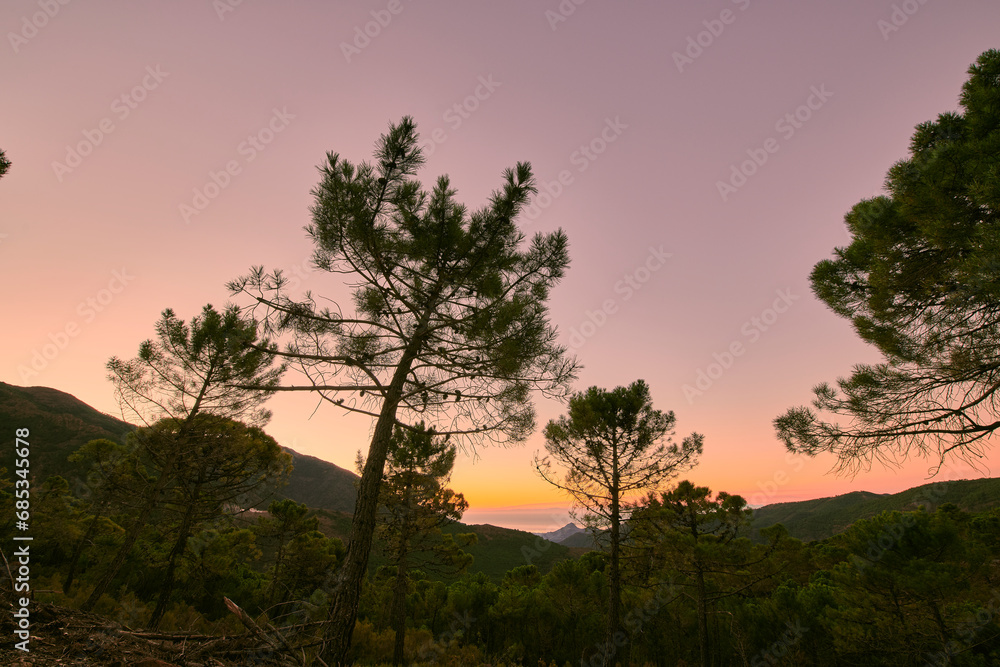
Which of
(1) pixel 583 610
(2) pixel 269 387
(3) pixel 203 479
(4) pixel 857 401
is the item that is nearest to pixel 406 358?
(2) pixel 269 387

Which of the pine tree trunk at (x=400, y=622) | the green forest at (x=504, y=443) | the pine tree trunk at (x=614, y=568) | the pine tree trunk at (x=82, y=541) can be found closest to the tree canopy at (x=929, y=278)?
the green forest at (x=504, y=443)

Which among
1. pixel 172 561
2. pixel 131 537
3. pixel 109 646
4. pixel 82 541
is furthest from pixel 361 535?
pixel 82 541

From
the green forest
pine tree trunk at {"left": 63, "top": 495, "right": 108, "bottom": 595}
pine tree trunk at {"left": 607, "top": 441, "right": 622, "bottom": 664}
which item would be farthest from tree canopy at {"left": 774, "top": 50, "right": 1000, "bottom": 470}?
pine tree trunk at {"left": 63, "top": 495, "right": 108, "bottom": 595}

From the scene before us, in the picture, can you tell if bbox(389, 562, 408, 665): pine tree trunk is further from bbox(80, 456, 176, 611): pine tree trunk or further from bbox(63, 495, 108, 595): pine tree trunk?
bbox(63, 495, 108, 595): pine tree trunk

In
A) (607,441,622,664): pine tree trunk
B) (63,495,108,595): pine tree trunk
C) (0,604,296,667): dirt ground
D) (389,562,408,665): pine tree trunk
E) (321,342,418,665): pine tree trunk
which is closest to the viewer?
(0,604,296,667): dirt ground

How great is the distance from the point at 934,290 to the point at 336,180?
9.19 m

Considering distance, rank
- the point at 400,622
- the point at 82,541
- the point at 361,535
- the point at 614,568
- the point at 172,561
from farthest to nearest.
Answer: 1. the point at 82,541
2. the point at 400,622
3. the point at 614,568
4. the point at 172,561
5. the point at 361,535

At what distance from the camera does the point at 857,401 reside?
570 centimetres

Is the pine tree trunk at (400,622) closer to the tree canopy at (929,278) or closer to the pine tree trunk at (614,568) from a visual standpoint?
the pine tree trunk at (614,568)

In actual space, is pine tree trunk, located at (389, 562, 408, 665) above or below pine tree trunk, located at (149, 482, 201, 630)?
below

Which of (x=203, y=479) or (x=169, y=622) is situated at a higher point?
(x=203, y=479)

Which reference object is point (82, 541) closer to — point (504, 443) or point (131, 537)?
point (131, 537)

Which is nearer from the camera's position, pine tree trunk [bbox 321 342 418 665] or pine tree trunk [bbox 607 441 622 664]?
pine tree trunk [bbox 321 342 418 665]

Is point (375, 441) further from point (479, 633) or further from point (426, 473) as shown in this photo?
point (479, 633)
